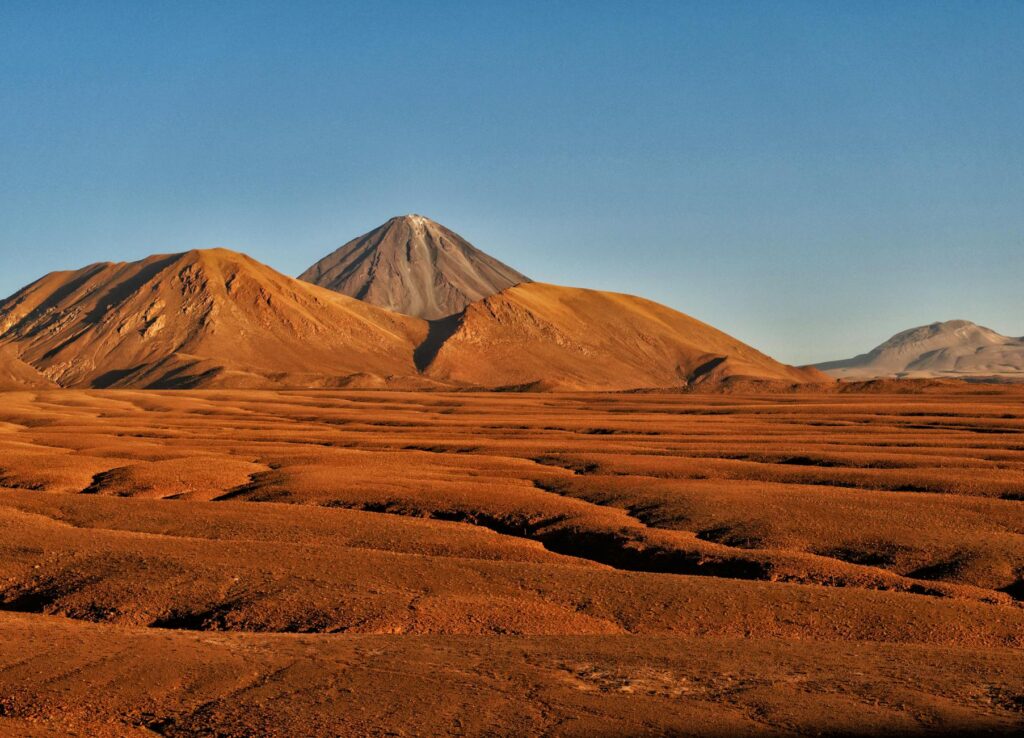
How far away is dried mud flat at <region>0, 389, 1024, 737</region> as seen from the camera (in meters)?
13.8

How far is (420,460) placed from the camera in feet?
156

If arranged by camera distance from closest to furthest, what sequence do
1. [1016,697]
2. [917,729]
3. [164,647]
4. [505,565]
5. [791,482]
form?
[917,729] → [1016,697] → [164,647] → [505,565] → [791,482]

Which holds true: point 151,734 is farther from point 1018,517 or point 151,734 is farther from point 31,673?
point 1018,517

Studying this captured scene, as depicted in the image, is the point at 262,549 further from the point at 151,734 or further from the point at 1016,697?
the point at 1016,697

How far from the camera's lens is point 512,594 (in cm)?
2091

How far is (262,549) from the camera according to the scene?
24703 millimetres

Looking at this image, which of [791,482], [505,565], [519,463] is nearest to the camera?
[505,565]

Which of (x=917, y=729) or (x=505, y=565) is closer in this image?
(x=917, y=729)

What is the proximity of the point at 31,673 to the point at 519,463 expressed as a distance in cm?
3218

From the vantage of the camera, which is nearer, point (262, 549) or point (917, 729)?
point (917, 729)

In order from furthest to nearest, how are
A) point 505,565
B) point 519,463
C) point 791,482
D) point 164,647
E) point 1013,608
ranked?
1. point 519,463
2. point 791,482
3. point 505,565
4. point 1013,608
5. point 164,647

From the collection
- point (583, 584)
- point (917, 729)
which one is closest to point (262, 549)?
point (583, 584)

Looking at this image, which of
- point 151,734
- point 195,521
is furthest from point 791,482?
point 151,734

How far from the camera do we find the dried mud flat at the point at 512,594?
13.8m
